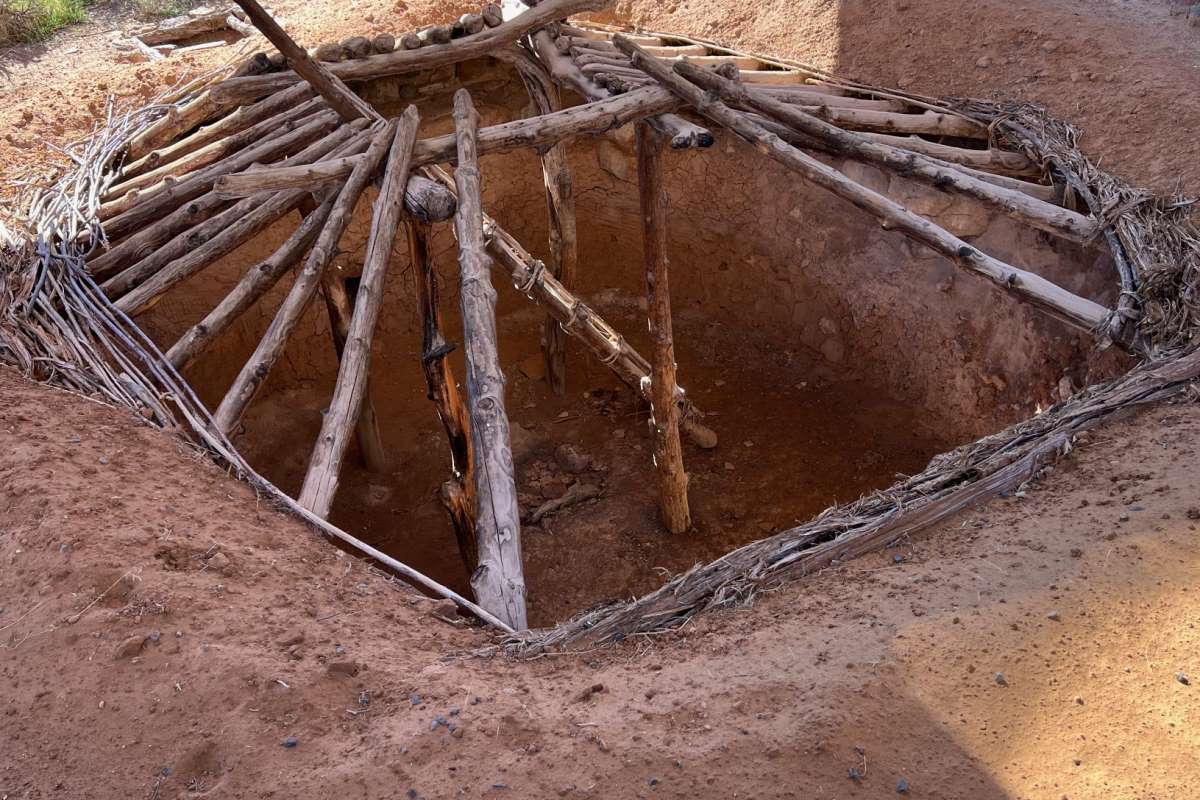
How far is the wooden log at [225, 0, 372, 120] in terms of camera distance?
14.9 feet

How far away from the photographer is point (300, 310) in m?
4.66

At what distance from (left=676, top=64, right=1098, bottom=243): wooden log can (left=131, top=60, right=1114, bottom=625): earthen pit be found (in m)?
0.33

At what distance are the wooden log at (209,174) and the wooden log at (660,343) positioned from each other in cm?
183

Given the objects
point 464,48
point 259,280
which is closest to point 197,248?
point 259,280

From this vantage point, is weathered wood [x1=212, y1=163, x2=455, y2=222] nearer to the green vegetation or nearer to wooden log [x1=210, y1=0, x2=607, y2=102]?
wooden log [x1=210, y1=0, x2=607, y2=102]

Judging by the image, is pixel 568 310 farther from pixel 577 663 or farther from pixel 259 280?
pixel 577 663

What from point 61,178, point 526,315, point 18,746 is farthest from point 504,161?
point 18,746

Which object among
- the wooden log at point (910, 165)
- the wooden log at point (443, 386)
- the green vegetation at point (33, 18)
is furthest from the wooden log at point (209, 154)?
the green vegetation at point (33, 18)

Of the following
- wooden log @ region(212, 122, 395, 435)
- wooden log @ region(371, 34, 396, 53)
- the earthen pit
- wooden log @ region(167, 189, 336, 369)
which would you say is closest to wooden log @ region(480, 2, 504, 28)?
wooden log @ region(371, 34, 396, 53)

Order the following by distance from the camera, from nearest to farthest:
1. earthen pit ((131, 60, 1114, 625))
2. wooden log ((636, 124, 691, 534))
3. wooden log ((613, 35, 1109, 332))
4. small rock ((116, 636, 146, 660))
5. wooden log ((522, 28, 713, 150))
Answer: small rock ((116, 636, 146, 660)), wooden log ((613, 35, 1109, 332)), wooden log ((522, 28, 713, 150)), wooden log ((636, 124, 691, 534)), earthen pit ((131, 60, 1114, 625))

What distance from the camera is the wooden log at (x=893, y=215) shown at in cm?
443

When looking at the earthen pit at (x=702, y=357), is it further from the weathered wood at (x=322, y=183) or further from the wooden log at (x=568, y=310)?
the weathered wood at (x=322, y=183)

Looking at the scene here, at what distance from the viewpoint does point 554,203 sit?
648cm

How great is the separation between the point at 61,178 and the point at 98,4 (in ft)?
13.3
